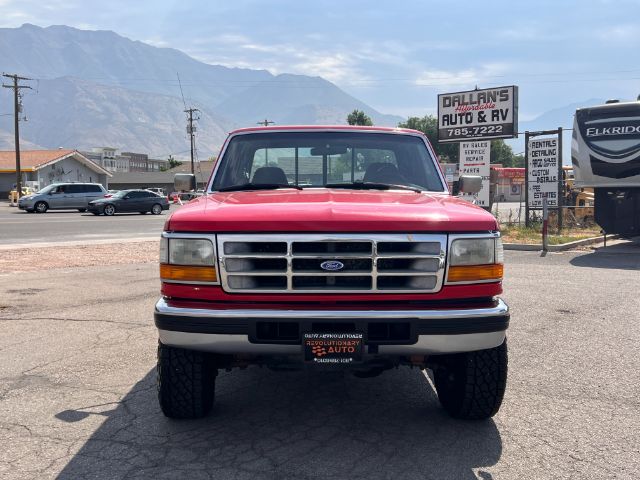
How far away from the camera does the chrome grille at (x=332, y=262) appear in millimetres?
3539

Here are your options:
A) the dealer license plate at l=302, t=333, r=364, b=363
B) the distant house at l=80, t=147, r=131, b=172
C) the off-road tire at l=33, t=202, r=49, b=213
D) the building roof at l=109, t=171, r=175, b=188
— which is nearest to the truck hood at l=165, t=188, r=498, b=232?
the dealer license plate at l=302, t=333, r=364, b=363

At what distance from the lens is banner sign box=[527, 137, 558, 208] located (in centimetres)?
2030

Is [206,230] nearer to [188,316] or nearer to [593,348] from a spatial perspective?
[188,316]

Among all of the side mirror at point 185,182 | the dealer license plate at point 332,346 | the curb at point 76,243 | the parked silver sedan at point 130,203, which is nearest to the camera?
the dealer license plate at point 332,346

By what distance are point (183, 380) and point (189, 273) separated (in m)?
0.73

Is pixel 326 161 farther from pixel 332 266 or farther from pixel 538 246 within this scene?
pixel 538 246

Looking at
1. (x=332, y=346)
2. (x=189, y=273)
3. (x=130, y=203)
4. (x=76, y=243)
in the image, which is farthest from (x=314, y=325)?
(x=130, y=203)

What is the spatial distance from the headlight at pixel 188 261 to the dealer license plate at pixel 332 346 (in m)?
0.65

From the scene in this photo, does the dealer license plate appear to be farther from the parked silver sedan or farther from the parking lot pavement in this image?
the parked silver sedan

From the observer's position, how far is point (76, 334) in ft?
21.7

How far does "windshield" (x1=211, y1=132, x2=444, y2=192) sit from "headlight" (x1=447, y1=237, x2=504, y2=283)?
1.31m

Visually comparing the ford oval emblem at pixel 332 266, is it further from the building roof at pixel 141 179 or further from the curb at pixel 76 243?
the building roof at pixel 141 179

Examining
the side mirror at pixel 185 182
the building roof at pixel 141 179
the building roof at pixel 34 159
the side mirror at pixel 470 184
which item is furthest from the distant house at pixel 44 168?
the side mirror at pixel 470 184

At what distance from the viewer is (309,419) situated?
4199 mm
